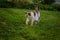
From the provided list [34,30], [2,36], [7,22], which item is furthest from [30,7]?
[2,36]

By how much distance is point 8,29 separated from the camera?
1088 cm

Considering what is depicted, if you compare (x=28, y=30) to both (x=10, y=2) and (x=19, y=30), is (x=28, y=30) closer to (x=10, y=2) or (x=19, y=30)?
(x=19, y=30)

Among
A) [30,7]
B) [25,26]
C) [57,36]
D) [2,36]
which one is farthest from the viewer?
[30,7]

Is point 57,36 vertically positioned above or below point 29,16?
below

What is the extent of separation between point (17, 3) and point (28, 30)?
10.6 metres

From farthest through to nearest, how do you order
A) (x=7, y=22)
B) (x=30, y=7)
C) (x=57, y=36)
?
(x=30, y=7) → (x=7, y=22) → (x=57, y=36)

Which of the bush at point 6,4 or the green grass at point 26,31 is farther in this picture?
the bush at point 6,4

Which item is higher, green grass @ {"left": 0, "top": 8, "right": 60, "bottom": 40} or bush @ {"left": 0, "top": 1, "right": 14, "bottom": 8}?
bush @ {"left": 0, "top": 1, "right": 14, "bottom": 8}

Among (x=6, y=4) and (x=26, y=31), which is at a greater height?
(x=6, y=4)

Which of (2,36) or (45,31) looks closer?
(2,36)

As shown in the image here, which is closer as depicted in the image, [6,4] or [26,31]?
[26,31]

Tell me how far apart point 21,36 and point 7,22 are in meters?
2.68

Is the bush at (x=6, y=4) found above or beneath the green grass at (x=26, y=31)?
above

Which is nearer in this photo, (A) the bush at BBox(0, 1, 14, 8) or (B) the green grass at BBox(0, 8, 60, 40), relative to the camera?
(B) the green grass at BBox(0, 8, 60, 40)
